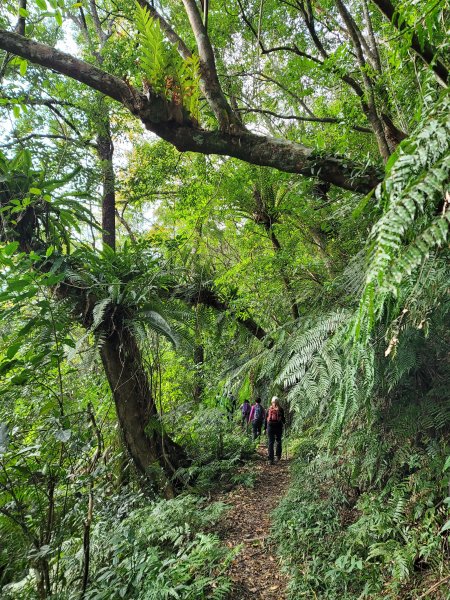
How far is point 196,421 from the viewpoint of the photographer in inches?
201

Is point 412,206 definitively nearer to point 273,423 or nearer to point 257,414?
point 273,423

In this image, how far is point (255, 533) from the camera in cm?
368

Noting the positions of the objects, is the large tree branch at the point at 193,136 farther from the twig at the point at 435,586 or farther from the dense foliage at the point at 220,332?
the twig at the point at 435,586

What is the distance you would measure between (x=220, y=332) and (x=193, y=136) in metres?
3.38

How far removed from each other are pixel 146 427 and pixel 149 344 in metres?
1.22

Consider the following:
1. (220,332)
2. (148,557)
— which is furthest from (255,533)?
(220,332)

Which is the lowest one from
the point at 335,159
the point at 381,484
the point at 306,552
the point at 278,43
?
the point at 306,552

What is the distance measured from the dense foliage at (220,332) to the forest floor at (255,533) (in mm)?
160

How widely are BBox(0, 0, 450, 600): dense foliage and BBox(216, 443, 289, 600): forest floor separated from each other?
160 mm

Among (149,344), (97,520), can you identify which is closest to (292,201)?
(149,344)

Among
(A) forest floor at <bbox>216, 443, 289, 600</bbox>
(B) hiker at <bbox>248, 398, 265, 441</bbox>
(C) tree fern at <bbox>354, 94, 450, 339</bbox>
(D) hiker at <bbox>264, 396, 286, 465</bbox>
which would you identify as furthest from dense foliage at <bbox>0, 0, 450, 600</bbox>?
(B) hiker at <bbox>248, 398, 265, 441</bbox>

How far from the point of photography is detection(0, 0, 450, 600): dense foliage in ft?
5.58

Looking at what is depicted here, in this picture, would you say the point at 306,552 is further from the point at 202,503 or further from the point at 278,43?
the point at 278,43

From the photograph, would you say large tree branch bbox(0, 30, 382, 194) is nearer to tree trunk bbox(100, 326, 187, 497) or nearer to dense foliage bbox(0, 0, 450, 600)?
dense foliage bbox(0, 0, 450, 600)
